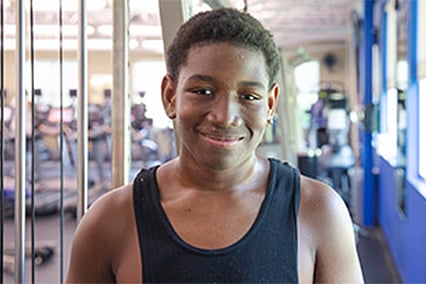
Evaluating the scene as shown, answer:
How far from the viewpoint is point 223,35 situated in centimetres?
79

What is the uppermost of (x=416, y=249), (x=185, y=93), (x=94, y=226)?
(x=185, y=93)

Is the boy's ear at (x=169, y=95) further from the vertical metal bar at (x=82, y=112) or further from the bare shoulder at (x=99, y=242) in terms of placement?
the vertical metal bar at (x=82, y=112)

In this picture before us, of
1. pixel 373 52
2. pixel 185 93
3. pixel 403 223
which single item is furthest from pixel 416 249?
pixel 373 52

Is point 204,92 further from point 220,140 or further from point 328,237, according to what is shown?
point 328,237

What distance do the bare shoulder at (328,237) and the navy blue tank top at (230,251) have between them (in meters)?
0.02

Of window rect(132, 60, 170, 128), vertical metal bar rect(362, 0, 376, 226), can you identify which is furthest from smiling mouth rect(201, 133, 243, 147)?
vertical metal bar rect(362, 0, 376, 226)

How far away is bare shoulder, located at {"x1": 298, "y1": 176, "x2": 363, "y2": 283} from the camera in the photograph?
0.79 meters

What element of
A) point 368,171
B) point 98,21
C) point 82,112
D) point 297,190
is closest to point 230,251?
point 297,190

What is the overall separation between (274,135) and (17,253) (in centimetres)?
458

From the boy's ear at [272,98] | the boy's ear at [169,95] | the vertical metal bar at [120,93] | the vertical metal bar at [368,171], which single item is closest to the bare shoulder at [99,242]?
the boy's ear at [169,95]

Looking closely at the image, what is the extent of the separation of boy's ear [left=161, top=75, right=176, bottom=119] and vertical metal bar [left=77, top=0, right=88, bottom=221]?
469 mm

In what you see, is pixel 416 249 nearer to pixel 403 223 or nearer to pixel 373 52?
pixel 403 223

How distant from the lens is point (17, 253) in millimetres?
1219

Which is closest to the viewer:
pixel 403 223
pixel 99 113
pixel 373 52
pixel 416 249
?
pixel 416 249
